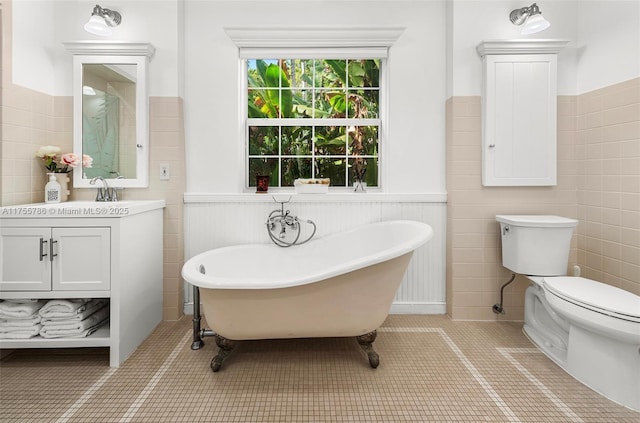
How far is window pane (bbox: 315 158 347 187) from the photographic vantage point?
121 inches

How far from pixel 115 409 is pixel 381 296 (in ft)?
4.58

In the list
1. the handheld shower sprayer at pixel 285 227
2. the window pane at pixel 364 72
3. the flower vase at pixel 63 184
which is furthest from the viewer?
the window pane at pixel 364 72

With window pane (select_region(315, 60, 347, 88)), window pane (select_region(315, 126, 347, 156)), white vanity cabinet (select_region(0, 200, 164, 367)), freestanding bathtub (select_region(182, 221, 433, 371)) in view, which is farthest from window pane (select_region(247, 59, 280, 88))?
freestanding bathtub (select_region(182, 221, 433, 371))

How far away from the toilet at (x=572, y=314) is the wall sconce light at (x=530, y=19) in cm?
128

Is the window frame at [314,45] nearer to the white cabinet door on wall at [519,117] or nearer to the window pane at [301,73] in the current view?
the window pane at [301,73]

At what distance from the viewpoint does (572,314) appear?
6.11 feet

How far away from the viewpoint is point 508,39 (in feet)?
8.68

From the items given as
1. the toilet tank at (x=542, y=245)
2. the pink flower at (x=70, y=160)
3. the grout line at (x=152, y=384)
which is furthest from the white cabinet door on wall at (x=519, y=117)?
the pink flower at (x=70, y=160)

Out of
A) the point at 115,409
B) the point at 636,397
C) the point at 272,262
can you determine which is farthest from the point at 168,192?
the point at 636,397

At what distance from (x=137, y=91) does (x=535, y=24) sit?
2.84 metres

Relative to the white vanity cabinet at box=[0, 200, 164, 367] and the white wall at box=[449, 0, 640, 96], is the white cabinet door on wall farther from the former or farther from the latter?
the white vanity cabinet at box=[0, 200, 164, 367]

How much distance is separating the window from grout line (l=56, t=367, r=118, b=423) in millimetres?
1653

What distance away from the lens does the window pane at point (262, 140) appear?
9.98ft

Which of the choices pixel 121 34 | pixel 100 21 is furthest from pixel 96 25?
pixel 121 34
